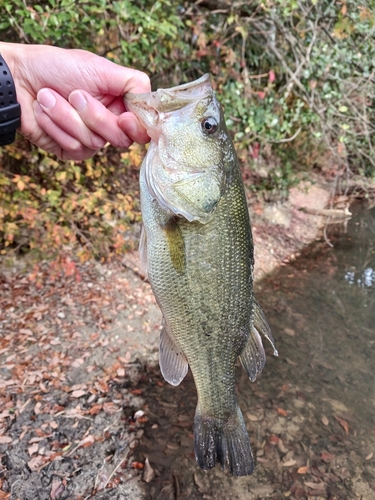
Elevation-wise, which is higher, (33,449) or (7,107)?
(7,107)

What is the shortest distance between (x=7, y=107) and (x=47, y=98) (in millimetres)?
200

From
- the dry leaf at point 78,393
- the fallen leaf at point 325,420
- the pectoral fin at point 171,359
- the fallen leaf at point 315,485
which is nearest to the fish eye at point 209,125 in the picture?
the pectoral fin at point 171,359

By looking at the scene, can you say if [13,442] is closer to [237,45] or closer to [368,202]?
[237,45]

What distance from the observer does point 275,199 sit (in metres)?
8.30

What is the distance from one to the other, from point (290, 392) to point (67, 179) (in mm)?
3670

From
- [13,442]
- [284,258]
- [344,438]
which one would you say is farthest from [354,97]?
[13,442]

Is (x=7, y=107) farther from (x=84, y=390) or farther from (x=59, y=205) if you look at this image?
(x=59, y=205)

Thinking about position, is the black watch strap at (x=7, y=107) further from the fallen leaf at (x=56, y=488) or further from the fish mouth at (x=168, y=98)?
the fallen leaf at (x=56, y=488)

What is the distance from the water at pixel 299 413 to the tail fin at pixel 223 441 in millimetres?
1437

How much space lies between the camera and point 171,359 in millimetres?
1997

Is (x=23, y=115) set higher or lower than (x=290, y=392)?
higher

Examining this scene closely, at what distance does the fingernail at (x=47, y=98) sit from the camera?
1919 mm

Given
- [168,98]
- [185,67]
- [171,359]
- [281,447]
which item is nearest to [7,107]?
[168,98]

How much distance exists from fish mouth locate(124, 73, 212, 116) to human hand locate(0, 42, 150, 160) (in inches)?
4.5
